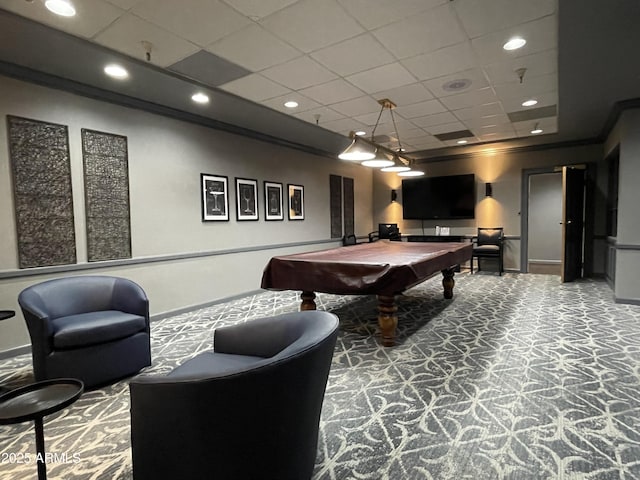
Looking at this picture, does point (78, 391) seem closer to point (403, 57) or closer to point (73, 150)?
point (73, 150)

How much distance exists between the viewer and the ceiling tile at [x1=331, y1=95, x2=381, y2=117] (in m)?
4.32

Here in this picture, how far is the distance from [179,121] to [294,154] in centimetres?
244

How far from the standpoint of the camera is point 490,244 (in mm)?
7371

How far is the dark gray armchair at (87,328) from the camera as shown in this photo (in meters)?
2.41

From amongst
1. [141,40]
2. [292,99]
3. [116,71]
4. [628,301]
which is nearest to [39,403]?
[141,40]

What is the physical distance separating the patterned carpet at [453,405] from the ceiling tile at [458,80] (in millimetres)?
2742

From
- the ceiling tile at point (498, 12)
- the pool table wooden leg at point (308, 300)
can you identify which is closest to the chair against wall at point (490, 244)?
the pool table wooden leg at point (308, 300)

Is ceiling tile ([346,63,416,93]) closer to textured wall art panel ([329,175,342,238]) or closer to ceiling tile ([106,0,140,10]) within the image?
ceiling tile ([106,0,140,10])

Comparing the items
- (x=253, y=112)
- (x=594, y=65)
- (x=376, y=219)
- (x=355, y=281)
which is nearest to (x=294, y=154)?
(x=253, y=112)

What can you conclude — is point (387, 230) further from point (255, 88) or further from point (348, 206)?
point (255, 88)

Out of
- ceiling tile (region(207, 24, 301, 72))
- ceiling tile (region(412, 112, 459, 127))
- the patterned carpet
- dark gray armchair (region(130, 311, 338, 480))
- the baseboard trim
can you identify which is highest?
ceiling tile (region(207, 24, 301, 72))

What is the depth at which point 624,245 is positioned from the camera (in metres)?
4.70

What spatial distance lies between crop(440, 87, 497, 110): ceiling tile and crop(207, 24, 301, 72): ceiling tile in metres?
2.24

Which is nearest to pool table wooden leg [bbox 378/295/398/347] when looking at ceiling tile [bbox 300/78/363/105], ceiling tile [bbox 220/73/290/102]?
ceiling tile [bbox 300/78/363/105]
